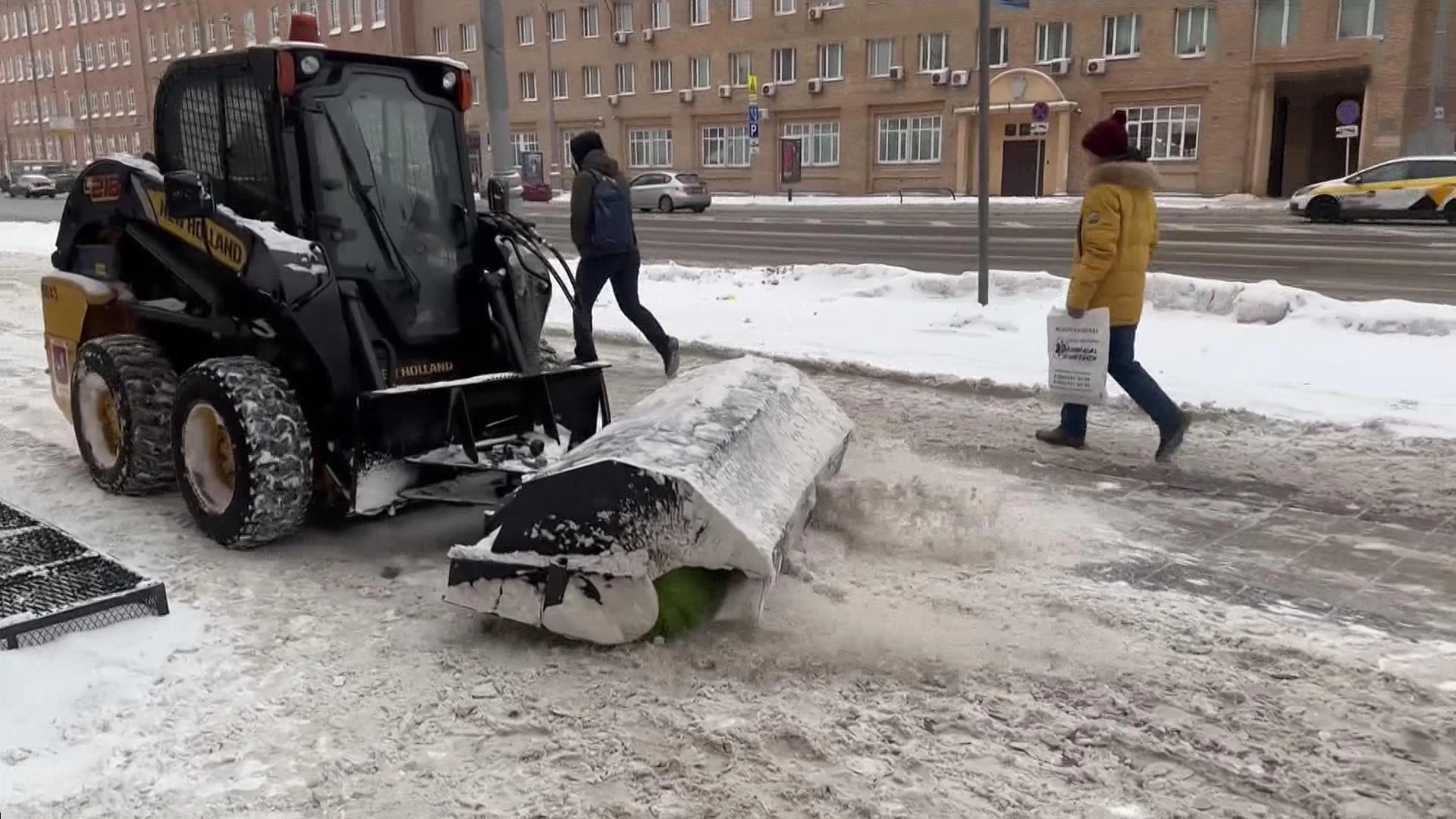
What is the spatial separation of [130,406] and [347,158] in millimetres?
1672

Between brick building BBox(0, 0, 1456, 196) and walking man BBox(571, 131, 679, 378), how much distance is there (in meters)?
31.1

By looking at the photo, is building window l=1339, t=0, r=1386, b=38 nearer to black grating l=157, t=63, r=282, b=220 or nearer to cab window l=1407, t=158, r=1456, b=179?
cab window l=1407, t=158, r=1456, b=179

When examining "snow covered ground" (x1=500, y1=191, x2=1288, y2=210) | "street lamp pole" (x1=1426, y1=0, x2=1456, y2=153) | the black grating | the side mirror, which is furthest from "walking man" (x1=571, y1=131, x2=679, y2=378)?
"street lamp pole" (x1=1426, y1=0, x2=1456, y2=153)

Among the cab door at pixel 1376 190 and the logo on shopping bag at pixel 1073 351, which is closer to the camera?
the logo on shopping bag at pixel 1073 351

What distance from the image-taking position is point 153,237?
5750 millimetres

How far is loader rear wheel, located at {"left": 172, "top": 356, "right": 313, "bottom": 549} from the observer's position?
486 cm

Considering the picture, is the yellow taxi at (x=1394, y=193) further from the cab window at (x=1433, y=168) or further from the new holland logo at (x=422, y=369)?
the new holland logo at (x=422, y=369)

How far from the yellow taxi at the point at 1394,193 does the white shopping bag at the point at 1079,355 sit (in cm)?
2284

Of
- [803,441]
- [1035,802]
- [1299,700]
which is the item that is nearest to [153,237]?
[803,441]

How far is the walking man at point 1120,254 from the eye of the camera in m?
6.41

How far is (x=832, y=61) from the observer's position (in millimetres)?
49219

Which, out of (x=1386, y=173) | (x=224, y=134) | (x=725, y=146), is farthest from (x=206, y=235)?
(x=725, y=146)

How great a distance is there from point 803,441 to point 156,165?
11.9ft

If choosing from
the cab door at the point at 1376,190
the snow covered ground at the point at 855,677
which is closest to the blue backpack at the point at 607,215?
the snow covered ground at the point at 855,677
